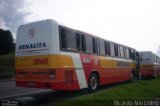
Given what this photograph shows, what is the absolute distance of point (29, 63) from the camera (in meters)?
10.4

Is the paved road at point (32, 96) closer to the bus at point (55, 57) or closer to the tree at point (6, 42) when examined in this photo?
the bus at point (55, 57)

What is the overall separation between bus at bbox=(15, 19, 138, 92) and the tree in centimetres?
4912

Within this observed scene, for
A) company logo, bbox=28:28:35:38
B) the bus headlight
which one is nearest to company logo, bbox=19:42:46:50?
company logo, bbox=28:28:35:38

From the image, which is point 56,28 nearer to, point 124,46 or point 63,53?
point 63,53

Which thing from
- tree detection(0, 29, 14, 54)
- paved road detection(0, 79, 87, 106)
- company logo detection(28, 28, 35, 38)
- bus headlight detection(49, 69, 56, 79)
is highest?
tree detection(0, 29, 14, 54)

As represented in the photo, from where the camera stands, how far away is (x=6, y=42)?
58719 millimetres

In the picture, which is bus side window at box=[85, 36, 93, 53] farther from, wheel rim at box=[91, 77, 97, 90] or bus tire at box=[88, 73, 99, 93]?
wheel rim at box=[91, 77, 97, 90]

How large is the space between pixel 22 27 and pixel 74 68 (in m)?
3.17

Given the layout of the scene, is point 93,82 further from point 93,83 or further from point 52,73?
point 52,73

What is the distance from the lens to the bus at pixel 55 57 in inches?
382

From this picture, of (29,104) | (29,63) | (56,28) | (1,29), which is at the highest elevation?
(1,29)

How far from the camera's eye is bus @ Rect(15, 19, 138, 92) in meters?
9.70

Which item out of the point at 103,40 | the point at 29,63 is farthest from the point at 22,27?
the point at 103,40

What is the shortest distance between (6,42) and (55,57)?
171 ft
